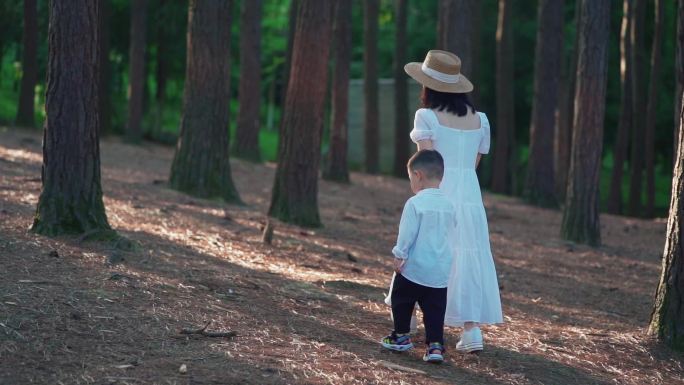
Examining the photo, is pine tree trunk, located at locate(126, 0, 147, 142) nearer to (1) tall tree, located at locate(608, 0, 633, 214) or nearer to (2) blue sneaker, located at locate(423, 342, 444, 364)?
(1) tall tree, located at locate(608, 0, 633, 214)

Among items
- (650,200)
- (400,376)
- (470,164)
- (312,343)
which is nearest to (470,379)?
(400,376)

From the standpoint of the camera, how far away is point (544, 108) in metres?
23.3

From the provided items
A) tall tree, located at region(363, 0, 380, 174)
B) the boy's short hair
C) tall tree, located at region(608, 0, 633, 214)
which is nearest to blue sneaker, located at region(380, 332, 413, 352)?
the boy's short hair

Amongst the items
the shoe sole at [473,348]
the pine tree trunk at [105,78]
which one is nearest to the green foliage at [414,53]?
the pine tree trunk at [105,78]

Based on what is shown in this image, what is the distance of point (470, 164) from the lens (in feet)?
24.2

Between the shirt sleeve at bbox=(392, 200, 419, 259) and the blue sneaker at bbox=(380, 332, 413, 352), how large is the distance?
0.63 meters

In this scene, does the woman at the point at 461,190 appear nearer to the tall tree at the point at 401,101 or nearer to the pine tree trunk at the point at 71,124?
the pine tree trunk at the point at 71,124

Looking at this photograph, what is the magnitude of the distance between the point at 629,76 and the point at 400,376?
19.5 m

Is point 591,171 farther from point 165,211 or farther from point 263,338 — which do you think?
point 263,338

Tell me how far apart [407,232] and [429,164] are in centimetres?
49

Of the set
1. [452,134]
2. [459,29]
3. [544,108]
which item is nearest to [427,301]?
[452,134]

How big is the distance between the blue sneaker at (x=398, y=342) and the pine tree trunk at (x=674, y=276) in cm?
243

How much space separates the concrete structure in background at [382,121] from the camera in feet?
130

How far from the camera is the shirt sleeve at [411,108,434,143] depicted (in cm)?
721
